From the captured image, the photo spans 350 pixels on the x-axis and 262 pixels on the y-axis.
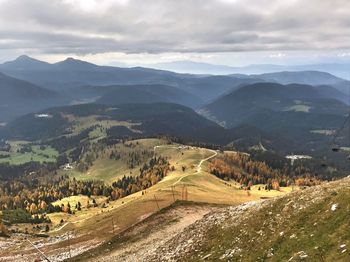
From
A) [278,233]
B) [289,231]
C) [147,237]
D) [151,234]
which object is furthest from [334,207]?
[151,234]

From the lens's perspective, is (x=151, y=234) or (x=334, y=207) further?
(x=151, y=234)

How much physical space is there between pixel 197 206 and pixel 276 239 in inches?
2143

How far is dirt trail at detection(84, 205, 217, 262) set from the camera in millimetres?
73500

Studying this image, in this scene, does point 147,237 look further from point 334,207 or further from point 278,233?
point 334,207

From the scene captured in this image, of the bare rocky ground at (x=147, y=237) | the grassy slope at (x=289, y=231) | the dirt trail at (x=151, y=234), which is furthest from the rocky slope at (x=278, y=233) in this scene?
the bare rocky ground at (x=147, y=237)

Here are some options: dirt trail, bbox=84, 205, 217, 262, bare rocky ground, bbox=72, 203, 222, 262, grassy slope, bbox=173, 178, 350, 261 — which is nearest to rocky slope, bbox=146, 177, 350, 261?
grassy slope, bbox=173, 178, 350, 261

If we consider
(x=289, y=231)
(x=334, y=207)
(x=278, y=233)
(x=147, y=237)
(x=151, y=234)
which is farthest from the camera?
(x=151, y=234)

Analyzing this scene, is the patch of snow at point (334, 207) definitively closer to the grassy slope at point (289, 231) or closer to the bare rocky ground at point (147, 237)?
the grassy slope at point (289, 231)

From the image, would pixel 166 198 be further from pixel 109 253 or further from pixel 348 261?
pixel 348 261

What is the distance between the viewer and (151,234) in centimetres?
8406

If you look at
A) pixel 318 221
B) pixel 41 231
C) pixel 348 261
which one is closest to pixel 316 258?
pixel 348 261

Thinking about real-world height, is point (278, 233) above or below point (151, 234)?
above

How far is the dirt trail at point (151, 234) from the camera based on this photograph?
73.5 meters

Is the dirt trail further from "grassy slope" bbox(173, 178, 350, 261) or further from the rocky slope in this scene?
"grassy slope" bbox(173, 178, 350, 261)
